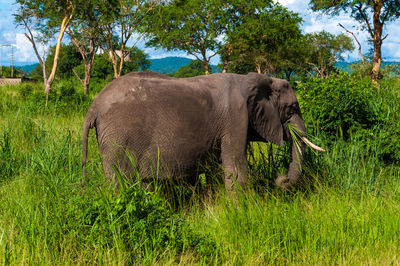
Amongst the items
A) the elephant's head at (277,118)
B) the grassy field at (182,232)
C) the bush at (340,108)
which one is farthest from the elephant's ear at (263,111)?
the bush at (340,108)

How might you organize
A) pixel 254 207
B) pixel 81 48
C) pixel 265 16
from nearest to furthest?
pixel 254 207 → pixel 81 48 → pixel 265 16

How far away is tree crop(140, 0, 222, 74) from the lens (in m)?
30.4

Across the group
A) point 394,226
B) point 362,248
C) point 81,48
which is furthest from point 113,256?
point 81,48

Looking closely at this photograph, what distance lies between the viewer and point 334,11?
2019 cm

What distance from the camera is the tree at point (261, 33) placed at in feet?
98.6

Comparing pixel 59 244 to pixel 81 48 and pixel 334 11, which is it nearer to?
pixel 334 11

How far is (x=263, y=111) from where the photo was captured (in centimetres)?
400

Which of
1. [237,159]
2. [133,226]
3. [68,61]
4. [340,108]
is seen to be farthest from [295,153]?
[68,61]

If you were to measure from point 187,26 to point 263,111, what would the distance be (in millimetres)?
27852

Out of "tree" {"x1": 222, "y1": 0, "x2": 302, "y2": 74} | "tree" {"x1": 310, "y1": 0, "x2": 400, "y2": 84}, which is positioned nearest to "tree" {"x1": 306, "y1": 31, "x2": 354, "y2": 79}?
"tree" {"x1": 222, "y1": 0, "x2": 302, "y2": 74}

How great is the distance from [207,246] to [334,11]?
19.9m

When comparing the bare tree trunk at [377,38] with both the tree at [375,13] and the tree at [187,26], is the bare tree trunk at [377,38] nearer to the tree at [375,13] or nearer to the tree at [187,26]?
the tree at [375,13]

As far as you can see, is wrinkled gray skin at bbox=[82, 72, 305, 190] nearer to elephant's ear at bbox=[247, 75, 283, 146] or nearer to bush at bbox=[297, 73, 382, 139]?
elephant's ear at bbox=[247, 75, 283, 146]

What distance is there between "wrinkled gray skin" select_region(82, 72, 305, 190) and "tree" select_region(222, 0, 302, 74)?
87.0 ft
